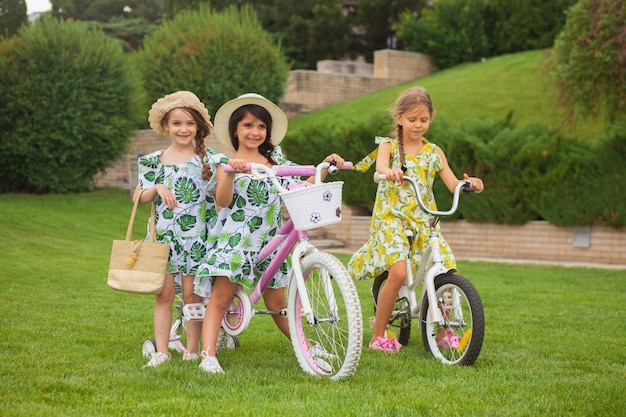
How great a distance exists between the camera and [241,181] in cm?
522

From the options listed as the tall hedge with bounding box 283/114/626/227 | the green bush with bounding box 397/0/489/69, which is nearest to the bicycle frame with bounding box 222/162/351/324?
the tall hedge with bounding box 283/114/626/227

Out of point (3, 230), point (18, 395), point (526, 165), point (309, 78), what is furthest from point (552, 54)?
point (18, 395)

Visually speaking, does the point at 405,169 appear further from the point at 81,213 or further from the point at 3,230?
the point at 81,213

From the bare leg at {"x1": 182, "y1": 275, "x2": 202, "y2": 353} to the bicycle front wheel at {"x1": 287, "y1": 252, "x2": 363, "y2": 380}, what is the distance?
700 millimetres

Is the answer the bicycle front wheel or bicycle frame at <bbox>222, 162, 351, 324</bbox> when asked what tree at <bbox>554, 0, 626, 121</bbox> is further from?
the bicycle front wheel

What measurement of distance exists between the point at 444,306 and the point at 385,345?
52cm

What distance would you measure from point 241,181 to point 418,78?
2004 centimetres

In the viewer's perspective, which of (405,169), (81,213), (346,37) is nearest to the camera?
(405,169)

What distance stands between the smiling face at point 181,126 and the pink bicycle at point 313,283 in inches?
27.6

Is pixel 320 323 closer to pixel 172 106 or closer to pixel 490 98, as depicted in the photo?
pixel 172 106

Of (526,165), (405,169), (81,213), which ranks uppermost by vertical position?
(405,169)

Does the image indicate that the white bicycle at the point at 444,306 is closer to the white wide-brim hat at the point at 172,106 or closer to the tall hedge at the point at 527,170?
the white wide-brim hat at the point at 172,106

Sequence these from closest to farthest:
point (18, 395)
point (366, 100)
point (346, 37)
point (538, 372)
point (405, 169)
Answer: point (18, 395), point (538, 372), point (405, 169), point (366, 100), point (346, 37)

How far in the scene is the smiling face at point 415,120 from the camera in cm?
583
